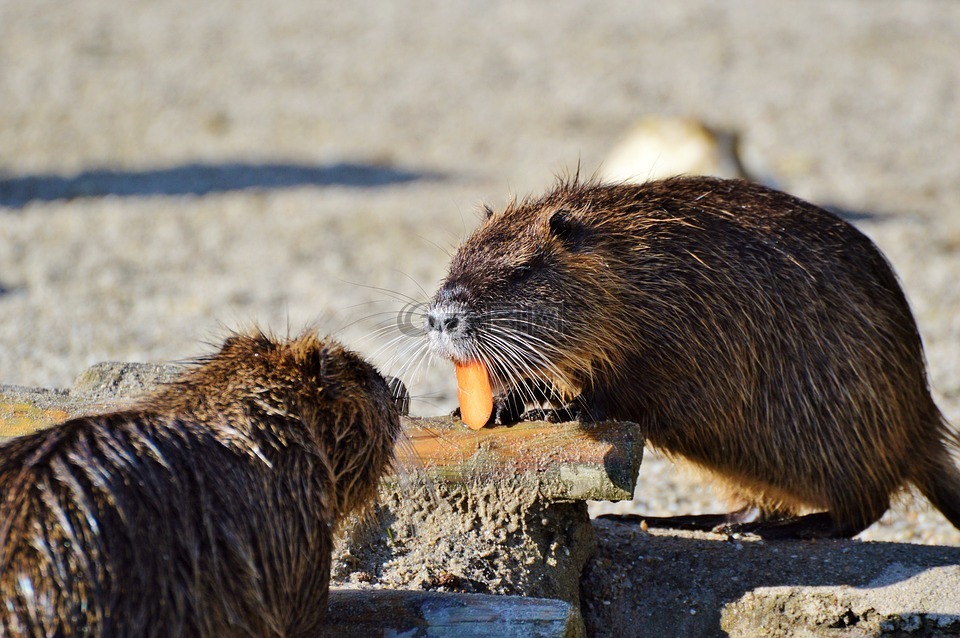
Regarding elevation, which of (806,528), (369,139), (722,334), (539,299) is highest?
(369,139)

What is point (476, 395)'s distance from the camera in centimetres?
332

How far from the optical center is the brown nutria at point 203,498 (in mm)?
2244

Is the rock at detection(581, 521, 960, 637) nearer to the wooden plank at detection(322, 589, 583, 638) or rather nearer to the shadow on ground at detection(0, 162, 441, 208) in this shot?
the wooden plank at detection(322, 589, 583, 638)

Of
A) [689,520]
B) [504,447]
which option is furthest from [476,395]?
[689,520]

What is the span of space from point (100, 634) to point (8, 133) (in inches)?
399

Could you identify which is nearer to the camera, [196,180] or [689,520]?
[689,520]

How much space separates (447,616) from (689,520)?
4.71 ft

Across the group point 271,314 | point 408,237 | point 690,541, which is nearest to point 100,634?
point 690,541

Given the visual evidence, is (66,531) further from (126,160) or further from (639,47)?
(639,47)

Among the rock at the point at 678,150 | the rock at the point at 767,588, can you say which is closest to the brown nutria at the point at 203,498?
the rock at the point at 767,588

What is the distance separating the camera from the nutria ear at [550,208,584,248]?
3.55 metres

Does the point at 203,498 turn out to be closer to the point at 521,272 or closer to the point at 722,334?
the point at 521,272

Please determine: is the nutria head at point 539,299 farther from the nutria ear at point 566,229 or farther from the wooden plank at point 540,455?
the wooden plank at point 540,455

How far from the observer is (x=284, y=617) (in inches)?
104
